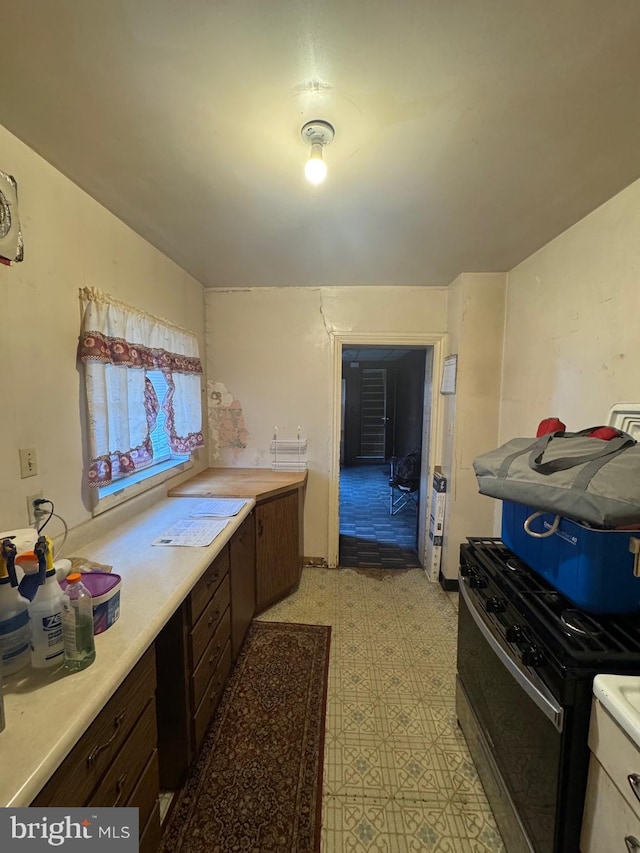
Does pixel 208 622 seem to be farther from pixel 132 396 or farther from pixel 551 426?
pixel 551 426

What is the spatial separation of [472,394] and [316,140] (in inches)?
78.1

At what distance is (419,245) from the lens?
2.13 m

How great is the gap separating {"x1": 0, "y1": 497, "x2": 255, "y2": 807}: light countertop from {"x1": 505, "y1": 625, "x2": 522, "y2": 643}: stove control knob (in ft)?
3.56

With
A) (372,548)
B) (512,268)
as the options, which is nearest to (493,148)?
(512,268)

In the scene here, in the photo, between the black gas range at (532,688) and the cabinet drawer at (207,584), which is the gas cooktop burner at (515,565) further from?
the cabinet drawer at (207,584)

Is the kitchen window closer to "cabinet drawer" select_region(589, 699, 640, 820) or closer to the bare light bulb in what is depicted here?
the bare light bulb

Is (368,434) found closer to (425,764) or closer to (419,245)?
(419,245)

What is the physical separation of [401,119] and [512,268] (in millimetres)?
1685

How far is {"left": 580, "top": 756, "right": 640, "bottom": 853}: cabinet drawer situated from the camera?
30.0 inches

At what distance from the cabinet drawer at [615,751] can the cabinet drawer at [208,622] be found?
4.18 ft

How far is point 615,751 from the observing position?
790 millimetres

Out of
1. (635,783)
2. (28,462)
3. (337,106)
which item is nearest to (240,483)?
(28,462)

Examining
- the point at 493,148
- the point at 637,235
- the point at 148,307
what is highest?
the point at 493,148

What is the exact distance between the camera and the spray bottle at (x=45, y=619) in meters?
0.85
